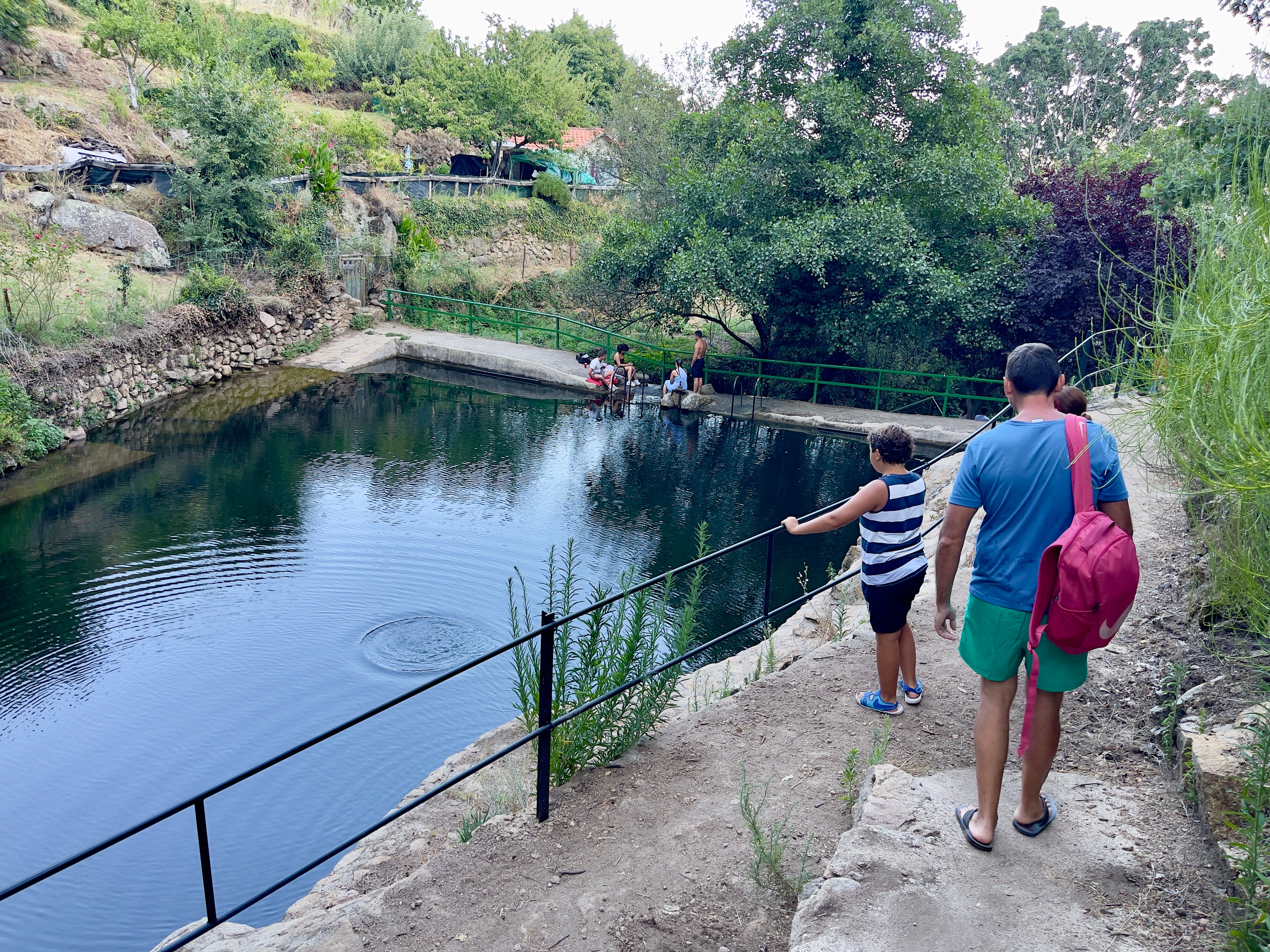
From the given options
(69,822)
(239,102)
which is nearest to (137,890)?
(69,822)

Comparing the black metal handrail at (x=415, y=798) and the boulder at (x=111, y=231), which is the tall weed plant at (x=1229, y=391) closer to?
the black metal handrail at (x=415, y=798)

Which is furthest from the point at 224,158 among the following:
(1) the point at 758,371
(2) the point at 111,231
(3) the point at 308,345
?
(1) the point at 758,371

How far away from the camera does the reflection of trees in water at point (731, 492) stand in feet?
34.0

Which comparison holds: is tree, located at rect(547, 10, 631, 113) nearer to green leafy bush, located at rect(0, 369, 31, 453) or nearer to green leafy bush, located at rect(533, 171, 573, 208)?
green leafy bush, located at rect(533, 171, 573, 208)

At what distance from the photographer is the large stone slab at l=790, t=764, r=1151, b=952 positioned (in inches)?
111

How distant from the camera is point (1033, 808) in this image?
10.7ft

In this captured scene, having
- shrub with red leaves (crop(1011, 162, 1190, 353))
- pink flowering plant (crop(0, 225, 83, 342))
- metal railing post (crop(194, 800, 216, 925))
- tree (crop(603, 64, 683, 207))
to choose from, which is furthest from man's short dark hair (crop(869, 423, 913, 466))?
tree (crop(603, 64, 683, 207))

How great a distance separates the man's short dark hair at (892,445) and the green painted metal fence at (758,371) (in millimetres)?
12459

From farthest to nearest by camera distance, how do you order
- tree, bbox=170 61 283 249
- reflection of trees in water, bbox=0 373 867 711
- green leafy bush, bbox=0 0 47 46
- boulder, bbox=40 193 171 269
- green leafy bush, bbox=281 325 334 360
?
1. green leafy bush, bbox=0 0 47 46
2. green leafy bush, bbox=281 325 334 360
3. tree, bbox=170 61 283 249
4. boulder, bbox=40 193 171 269
5. reflection of trees in water, bbox=0 373 867 711

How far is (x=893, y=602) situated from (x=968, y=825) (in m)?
1.28

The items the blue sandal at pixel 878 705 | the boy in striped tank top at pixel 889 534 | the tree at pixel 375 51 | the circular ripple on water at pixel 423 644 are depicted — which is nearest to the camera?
the boy in striped tank top at pixel 889 534

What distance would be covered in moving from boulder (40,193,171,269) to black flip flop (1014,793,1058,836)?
72.1 feet

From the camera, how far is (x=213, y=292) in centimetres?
1962

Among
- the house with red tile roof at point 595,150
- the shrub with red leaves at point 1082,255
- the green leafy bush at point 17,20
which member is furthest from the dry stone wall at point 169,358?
the shrub with red leaves at point 1082,255
